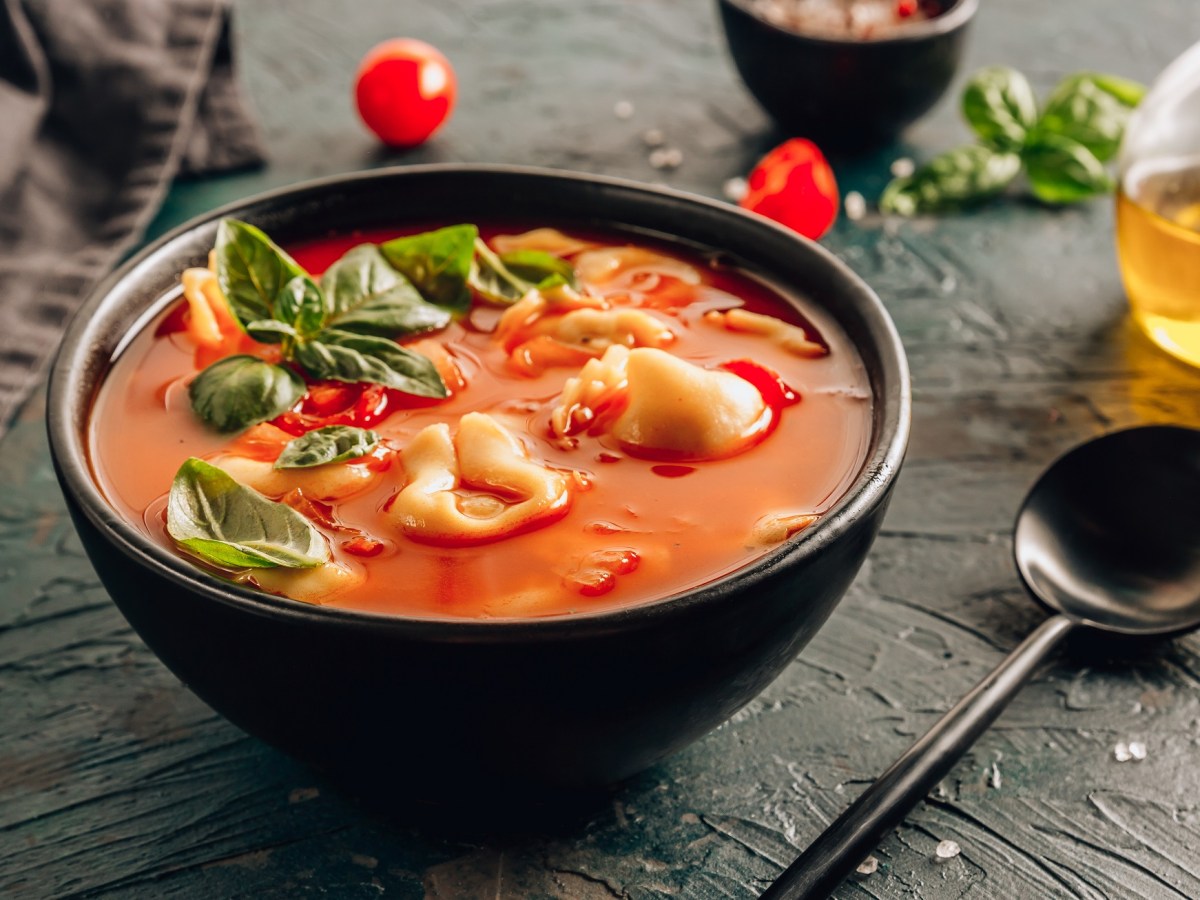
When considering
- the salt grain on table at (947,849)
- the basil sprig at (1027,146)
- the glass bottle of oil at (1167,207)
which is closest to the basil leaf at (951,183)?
the basil sprig at (1027,146)

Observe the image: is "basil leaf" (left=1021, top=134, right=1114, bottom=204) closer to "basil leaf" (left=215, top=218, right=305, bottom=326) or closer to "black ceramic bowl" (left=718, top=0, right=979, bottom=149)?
"black ceramic bowl" (left=718, top=0, right=979, bottom=149)

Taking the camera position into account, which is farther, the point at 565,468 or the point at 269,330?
the point at 269,330

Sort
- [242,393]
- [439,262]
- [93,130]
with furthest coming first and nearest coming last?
[93,130]
[439,262]
[242,393]

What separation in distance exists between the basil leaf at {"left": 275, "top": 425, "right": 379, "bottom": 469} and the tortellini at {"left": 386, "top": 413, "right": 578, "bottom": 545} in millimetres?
67

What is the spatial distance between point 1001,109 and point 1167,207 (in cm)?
84

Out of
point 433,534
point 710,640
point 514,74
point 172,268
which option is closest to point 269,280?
point 172,268

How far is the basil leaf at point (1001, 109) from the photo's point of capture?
11.6ft

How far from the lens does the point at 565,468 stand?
6.09 ft

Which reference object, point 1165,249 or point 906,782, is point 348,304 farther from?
point 1165,249

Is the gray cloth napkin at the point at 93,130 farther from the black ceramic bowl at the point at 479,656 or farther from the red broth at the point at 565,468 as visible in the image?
the black ceramic bowl at the point at 479,656

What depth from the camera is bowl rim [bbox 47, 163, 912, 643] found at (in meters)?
1.45

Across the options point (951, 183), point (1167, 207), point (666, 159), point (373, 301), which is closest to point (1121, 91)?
point (951, 183)

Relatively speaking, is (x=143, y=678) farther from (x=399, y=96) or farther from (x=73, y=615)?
(x=399, y=96)

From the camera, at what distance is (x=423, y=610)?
162cm
